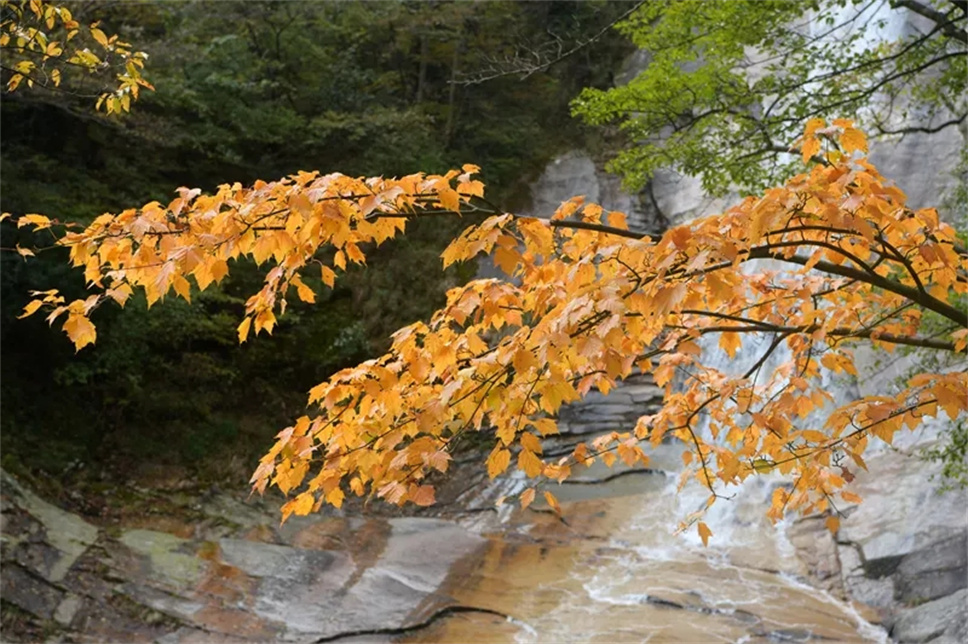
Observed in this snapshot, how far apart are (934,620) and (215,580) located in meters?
5.93

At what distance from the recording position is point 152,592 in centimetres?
656

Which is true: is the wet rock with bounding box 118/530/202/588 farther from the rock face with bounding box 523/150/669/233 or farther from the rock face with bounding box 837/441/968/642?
the rock face with bounding box 523/150/669/233

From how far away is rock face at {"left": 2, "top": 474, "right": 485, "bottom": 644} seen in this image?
6098mm

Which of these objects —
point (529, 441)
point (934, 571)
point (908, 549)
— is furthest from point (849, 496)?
point (908, 549)

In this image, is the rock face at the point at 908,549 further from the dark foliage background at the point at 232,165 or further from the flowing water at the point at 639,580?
the dark foliage background at the point at 232,165

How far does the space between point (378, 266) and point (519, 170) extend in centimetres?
416

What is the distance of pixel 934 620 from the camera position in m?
6.02

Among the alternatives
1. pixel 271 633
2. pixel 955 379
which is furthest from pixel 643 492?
pixel 955 379

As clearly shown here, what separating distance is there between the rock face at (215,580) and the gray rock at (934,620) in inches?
146

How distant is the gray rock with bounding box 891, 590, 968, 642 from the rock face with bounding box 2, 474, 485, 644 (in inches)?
146

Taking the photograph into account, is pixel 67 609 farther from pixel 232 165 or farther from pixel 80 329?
pixel 232 165

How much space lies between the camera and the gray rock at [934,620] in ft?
19.1

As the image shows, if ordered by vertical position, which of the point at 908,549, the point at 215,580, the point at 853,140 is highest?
the point at 853,140

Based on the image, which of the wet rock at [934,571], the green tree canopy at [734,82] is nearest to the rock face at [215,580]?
the wet rock at [934,571]
